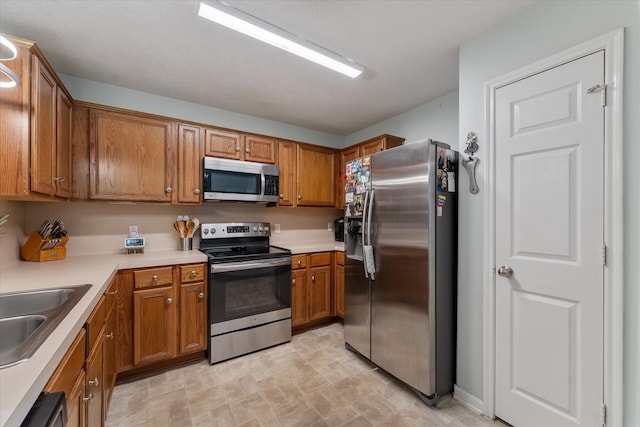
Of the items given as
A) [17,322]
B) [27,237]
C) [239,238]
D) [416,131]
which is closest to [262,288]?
[239,238]

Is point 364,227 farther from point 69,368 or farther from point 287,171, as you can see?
point 69,368

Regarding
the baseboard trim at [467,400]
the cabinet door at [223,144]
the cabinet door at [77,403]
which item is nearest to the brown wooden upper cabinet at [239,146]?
the cabinet door at [223,144]

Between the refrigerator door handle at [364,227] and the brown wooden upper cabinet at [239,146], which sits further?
the brown wooden upper cabinet at [239,146]

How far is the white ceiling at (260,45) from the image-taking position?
1.57 m

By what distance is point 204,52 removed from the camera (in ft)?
6.51

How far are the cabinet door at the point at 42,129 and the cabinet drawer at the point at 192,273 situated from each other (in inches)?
40.7

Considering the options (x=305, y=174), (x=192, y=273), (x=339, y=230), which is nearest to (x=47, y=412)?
(x=192, y=273)

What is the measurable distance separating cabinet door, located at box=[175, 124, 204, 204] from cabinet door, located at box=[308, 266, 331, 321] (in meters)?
→ 1.50

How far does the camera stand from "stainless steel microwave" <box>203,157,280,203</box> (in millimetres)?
2680

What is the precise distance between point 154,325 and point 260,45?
7.70 feet

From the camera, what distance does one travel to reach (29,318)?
106 cm

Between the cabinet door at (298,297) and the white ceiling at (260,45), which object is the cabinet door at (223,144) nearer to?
the white ceiling at (260,45)

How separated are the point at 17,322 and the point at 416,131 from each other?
3.31 m

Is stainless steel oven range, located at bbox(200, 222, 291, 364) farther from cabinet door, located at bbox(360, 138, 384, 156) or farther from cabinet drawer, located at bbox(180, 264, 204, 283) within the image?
cabinet door, located at bbox(360, 138, 384, 156)
